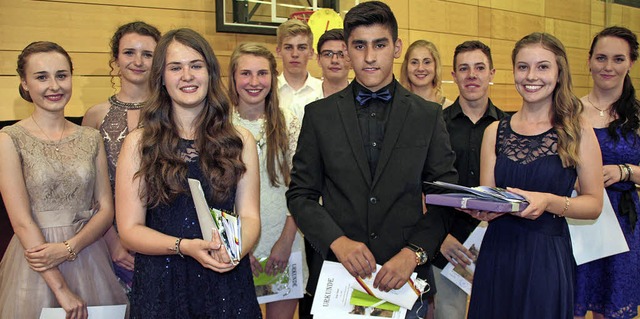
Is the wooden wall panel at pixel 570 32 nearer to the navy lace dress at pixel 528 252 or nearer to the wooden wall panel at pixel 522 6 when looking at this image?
the wooden wall panel at pixel 522 6

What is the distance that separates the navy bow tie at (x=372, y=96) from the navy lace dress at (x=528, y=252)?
A: 62cm

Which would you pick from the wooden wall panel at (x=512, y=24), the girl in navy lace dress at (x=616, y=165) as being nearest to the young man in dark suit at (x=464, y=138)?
the girl in navy lace dress at (x=616, y=165)

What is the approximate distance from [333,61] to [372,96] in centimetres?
155

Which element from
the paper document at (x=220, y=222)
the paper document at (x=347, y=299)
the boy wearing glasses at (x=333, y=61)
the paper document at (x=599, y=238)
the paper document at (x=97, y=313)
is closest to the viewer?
the paper document at (x=220, y=222)

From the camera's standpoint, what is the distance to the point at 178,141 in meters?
2.00

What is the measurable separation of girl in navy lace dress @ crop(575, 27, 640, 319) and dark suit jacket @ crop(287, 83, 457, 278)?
4.13 ft

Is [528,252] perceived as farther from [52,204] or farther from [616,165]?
[52,204]

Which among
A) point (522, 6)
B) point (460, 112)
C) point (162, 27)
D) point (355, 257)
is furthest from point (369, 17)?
point (522, 6)

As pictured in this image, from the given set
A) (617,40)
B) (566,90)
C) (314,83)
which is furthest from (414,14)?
(566,90)

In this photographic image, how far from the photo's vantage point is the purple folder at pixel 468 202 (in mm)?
1862

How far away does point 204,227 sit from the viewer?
5.61 ft

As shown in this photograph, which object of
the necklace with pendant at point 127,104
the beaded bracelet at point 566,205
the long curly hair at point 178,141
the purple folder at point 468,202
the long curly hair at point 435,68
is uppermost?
the long curly hair at point 435,68

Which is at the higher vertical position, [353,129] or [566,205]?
[353,129]

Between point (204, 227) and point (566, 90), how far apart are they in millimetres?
1569
